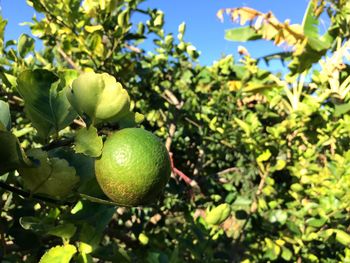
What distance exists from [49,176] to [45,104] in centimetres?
13

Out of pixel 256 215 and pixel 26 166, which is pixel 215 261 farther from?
pixel 26 166

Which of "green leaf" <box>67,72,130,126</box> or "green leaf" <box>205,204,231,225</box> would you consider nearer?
"green leaf" <box>67,72,130,126</box>

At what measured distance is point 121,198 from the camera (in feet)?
1.94

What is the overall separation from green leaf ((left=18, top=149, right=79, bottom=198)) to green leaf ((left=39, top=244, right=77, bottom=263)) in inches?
7.6

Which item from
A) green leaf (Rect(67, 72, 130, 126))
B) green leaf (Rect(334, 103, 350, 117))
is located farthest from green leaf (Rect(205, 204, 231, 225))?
green leaf (Rect(334, 103, 350, 117))

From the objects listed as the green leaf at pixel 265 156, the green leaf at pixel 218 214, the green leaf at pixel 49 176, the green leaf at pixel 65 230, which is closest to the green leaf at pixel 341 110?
the green leaf at pixel 265 156

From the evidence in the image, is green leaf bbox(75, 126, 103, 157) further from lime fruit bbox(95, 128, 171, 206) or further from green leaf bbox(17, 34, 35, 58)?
green leaf bbox(17, 34, 35, 58)

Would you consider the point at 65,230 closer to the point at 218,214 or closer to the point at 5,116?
the point at 5,116

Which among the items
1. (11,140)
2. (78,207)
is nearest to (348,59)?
(78,207)

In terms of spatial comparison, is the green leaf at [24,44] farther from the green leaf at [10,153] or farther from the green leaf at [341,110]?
the green leaf at [341,110]

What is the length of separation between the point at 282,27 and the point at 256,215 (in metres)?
2.50

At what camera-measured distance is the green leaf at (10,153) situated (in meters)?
0.51

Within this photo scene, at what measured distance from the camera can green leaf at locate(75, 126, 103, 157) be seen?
59 centimetres

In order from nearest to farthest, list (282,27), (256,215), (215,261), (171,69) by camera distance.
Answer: (215,261)
(256,215)
(171,69)
(282,27)
